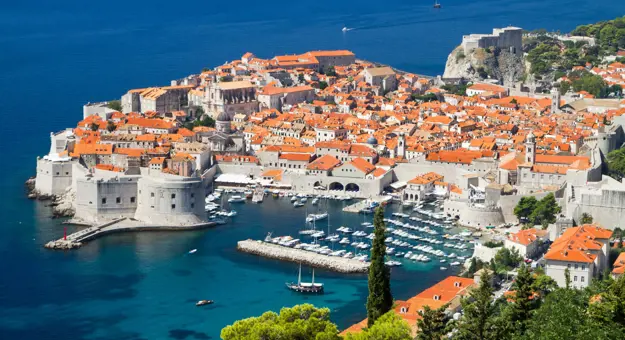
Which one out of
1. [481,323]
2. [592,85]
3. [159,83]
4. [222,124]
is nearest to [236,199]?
[222,124]

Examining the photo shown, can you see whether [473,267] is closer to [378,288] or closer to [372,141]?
[378,288]

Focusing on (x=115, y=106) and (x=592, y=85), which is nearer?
(x=115, y=106)

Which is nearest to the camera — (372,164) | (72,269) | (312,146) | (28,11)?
(72,269)

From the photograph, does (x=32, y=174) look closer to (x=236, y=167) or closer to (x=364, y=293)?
(x=236, y=167)

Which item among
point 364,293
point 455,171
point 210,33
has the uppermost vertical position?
point 210,33

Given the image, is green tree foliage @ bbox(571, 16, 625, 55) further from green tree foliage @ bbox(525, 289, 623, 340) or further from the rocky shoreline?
green tree foliage @ bbox(525, 289, 623, 340)

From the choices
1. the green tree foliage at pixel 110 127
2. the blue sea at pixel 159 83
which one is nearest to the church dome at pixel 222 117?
the green tree foliage at pixel 110 127

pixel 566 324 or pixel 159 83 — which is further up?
pixel 159 83

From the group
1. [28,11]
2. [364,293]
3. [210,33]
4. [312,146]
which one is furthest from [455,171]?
[28,11]
